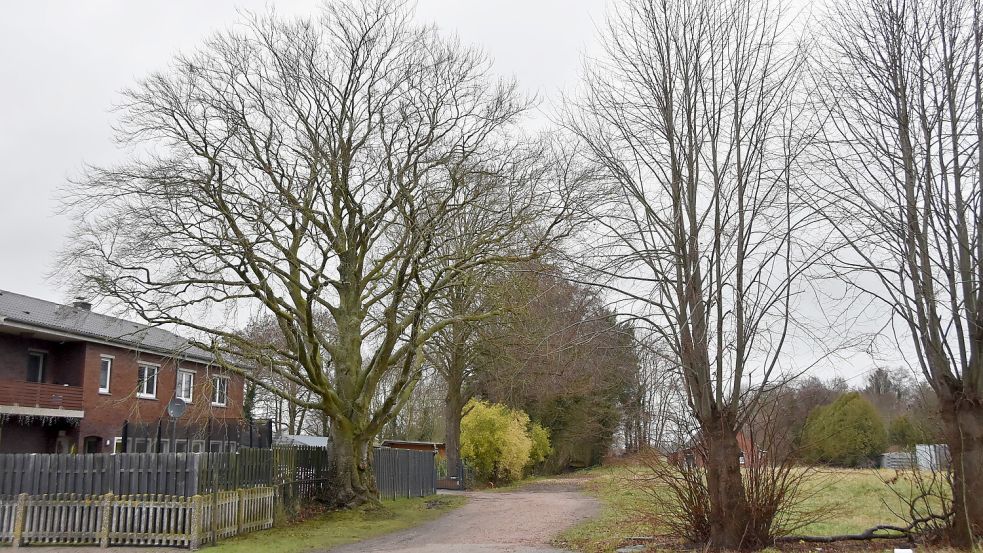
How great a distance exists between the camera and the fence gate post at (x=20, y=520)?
16203mm

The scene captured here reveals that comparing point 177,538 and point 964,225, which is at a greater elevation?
point 964,225

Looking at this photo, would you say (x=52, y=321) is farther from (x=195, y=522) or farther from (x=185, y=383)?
(x=195, y=522)

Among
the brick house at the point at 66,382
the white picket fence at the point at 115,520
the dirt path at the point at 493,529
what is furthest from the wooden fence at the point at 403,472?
the white picket fence at the point at 115,520

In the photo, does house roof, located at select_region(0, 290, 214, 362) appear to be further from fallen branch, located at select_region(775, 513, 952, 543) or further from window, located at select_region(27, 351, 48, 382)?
fallen branch, located at select_region(775, 513, 952, 543)

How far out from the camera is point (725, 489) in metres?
11.6

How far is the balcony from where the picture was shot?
94.7 ft

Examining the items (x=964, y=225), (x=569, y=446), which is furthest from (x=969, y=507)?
(x=569, y=446)

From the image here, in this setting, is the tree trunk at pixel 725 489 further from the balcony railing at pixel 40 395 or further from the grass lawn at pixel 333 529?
the balcony railing at pixel 40 395

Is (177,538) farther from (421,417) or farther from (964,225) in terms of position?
(421,417)

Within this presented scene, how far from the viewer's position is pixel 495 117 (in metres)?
21.3

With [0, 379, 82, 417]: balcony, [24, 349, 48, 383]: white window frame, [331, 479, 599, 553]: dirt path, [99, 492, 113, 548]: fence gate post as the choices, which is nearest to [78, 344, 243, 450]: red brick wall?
[0, 379, 82, 417]: balcony

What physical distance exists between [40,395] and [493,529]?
67.5ft

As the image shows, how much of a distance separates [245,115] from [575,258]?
37.5ft

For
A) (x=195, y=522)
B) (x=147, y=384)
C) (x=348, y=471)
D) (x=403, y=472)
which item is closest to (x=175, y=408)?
(x=348, y=471)
